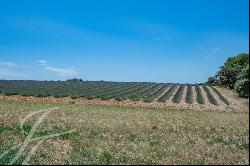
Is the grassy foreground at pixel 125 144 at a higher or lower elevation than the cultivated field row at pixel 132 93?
lower

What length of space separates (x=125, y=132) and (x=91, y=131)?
2.25 m

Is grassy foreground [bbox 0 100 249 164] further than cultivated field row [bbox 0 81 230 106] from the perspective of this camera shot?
No

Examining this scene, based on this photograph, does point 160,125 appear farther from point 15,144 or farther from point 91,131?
point 15,144

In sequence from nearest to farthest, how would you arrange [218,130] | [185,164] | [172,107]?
[185,164] → [218,130] → [172,107]

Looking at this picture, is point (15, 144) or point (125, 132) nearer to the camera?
point (15, 144)

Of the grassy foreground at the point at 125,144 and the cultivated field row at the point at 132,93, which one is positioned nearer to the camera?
the grassy foreground at the point at 125,144

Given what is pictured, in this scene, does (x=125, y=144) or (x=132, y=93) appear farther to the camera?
(x=132, y=93)

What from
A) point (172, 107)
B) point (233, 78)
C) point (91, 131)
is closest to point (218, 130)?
point (91, 131)

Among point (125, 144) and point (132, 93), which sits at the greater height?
point (132, 93)

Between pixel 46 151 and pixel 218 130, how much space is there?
51.0 ft

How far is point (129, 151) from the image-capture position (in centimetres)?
1892

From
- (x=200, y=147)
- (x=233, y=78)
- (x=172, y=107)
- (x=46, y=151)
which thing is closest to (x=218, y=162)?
(x=200, y=147)

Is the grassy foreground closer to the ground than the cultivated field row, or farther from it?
closer to the ground

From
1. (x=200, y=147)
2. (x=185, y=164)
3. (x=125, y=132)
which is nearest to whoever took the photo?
(x=185, y=164)
